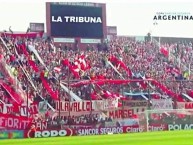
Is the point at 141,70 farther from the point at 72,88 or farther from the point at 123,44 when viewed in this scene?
the point at 72,88

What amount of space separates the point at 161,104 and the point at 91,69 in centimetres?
677

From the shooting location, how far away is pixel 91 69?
1531 inches

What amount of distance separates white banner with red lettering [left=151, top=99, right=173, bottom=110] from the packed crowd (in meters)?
1.03

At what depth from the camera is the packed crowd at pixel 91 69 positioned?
116 ft

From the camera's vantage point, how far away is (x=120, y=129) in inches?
1195

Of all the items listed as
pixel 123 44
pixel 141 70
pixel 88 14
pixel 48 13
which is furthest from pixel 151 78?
pixel 48 13

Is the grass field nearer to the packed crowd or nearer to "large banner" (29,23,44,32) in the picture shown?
the packed crowd

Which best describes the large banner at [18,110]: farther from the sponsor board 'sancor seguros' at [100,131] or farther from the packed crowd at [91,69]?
the sponsor board 'sancor seguros' at [100,131]

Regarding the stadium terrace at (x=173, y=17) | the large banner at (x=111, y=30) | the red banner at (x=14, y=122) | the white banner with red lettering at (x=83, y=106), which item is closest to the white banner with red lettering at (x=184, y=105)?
the white banner with red lettering at (x=83, y=106)

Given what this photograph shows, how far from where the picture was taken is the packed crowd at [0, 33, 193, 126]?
35281 mm
